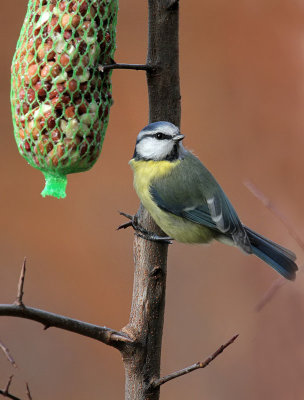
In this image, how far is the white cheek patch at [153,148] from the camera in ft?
5.17

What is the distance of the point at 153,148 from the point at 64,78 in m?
0.30

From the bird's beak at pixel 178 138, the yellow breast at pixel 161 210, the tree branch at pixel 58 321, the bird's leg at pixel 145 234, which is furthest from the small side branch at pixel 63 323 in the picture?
the bird's beak at pixel 178 138

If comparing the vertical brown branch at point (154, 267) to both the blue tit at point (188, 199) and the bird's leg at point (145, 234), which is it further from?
the blue tit at point (188, 199)

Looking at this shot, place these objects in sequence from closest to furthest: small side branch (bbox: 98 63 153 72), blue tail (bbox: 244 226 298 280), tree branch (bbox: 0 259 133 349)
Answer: tree branch (bbox: 0 259 133 349) < small side branch (bbox: 98 63 153 72) < blue tail (bbox: 244 226 298 280)

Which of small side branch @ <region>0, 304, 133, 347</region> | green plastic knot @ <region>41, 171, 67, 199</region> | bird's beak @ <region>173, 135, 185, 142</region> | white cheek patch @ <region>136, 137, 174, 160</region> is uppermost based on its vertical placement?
bird's beak @ <region>173, 135, 185, 142</region>

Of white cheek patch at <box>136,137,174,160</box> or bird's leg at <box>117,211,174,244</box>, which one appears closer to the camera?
bird's leg at <box>117,211,174,244</box>

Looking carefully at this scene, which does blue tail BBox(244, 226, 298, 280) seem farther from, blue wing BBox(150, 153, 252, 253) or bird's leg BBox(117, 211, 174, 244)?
→ bird's leg BBox(117, 211, 174, 244)

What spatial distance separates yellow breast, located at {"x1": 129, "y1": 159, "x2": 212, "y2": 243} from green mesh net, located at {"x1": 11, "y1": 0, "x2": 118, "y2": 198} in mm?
188

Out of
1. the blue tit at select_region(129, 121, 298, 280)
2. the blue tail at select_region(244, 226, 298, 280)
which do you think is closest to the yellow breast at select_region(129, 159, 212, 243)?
the blue tit at select_region(129, 121, 298, 280)

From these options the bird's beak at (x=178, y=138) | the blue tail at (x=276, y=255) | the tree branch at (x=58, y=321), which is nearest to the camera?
the tree branch at (x=58, y=321)

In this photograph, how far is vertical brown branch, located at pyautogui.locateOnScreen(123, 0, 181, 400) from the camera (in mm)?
1356

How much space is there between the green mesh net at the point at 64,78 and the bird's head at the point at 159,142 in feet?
0.40

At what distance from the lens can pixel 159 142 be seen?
61.6 inches

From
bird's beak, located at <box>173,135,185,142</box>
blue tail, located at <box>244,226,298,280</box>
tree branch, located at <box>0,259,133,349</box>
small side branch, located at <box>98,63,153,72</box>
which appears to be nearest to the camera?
tree branch, located at <box>0,259,133,349</box>
